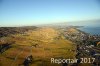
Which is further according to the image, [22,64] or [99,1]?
[99,1]

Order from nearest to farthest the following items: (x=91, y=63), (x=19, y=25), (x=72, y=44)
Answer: (x=91, y=63), (x=72, y=44), (x=19, y=25)

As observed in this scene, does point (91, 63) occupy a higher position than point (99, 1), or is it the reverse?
point (99, 1)

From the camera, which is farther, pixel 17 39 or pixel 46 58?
pixel 17 39

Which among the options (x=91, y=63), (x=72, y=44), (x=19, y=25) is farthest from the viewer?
(x=19, y=25)

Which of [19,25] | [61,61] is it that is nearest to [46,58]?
[61,61]

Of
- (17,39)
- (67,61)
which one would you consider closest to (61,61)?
(67,61)

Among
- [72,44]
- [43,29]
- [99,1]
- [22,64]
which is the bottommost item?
[22,64]

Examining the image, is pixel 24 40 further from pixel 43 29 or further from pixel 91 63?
pixel 91 63

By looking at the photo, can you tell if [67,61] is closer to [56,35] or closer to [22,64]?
[56,35]

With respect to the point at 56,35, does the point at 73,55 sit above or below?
below
